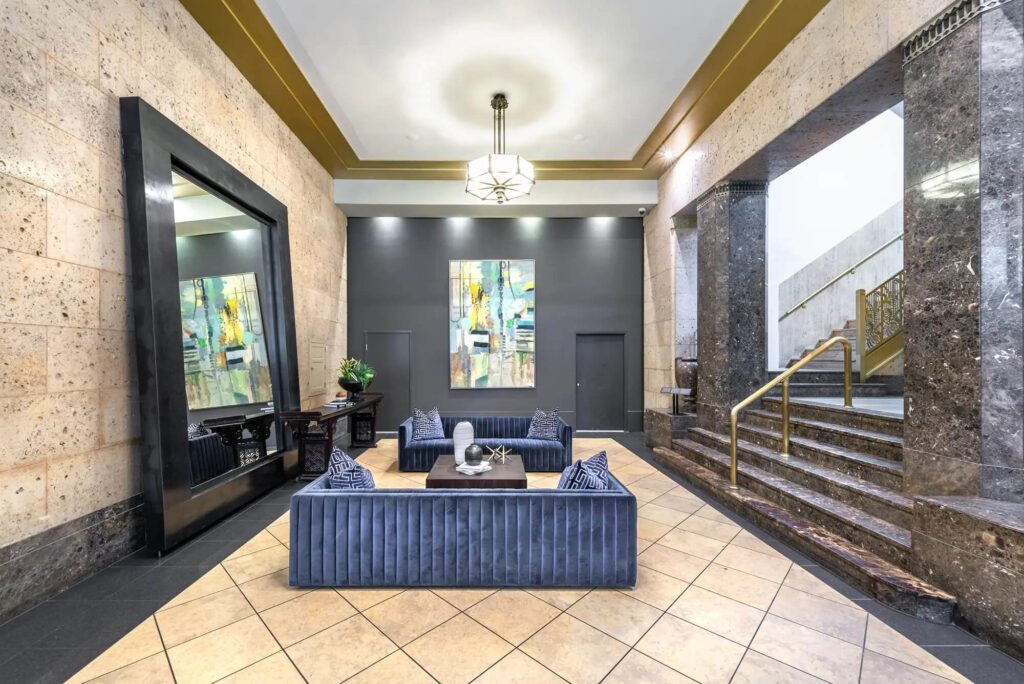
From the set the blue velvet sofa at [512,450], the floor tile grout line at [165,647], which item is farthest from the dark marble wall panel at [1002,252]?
the floor tile grout line at [165,647]

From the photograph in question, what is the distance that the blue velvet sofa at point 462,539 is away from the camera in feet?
8.81

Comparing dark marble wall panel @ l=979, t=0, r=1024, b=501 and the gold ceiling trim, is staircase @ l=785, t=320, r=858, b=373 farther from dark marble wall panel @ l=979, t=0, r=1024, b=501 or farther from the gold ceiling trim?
dark marble wall panel @ l=979, t=0, r=1024, b=501

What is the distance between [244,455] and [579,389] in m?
5.67

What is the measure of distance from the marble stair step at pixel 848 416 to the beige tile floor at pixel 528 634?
1722mm

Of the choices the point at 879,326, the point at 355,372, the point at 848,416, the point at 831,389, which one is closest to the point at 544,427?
the point at 355,372

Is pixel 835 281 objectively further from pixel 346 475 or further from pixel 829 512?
pixel 346 475

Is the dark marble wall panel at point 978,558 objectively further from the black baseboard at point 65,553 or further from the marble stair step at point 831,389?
the black baseboard at point 65,553

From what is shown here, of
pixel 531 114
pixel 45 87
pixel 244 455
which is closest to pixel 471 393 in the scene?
pixel 244 455

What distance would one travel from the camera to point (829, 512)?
325 cm

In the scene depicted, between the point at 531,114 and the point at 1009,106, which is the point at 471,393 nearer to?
the point at 531,114

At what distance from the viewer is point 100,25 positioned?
2.98 m

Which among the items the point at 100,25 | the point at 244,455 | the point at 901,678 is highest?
the point at 100,25

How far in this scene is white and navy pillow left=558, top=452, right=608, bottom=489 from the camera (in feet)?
9.35

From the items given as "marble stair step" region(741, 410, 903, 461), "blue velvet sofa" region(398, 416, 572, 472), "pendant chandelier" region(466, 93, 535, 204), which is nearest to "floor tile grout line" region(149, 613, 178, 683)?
"blue velvet sofa" region(398, 416, 572, 472)
